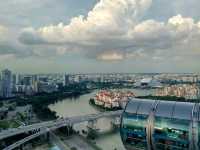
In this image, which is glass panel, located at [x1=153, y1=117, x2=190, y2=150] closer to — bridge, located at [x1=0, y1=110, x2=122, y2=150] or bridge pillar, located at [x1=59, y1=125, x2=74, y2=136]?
bridge, located at [x1=0, y1=110, x2=122, y2=150]

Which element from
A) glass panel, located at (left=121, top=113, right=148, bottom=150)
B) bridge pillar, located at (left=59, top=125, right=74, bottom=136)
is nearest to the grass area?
bridge pillar, located at (left=59, top=125, right=74, bottom=136)

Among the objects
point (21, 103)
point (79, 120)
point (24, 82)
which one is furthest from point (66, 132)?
point (24, 82)

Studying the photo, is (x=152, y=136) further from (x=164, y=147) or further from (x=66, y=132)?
(x=66, y=132)

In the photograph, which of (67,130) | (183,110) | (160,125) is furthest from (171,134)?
(67,130)

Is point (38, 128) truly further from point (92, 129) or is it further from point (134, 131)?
point (134, 131)

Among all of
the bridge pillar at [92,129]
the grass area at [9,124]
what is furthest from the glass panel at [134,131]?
the grass area at [9,124]
